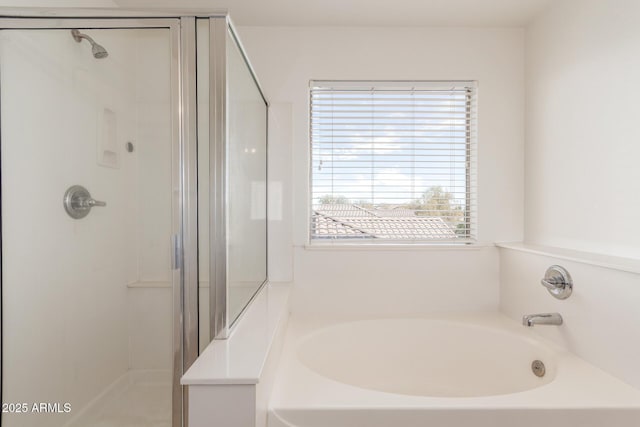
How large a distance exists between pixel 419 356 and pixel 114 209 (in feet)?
5.54

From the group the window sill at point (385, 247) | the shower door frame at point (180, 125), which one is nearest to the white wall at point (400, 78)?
the window sill at point (385, 247)

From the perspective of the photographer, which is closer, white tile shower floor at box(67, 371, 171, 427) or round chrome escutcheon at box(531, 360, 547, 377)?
white tile shower floor at box(67, 371, 171, 427)

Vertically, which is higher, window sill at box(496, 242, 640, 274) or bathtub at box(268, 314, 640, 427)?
window sill at box(496, 242, 640, 274)

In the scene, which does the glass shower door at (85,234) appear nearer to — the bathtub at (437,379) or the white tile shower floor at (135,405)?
the white tile shower floor at (135,405)

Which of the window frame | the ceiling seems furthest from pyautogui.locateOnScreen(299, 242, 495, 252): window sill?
the ceiling

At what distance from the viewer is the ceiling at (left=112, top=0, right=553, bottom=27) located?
178cm

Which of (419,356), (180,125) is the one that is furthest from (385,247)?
(180,125)

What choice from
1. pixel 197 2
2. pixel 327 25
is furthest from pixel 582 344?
pixel 197 2

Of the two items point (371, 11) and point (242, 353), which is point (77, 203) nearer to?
point (242, 353)

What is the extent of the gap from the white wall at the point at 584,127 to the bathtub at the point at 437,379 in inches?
22.4

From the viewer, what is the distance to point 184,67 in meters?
1.15

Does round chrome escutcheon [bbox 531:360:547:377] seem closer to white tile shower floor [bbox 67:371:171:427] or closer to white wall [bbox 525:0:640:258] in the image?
white wall [bbox 525:0:640:258]

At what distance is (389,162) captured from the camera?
2.05 m

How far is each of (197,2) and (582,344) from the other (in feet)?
8.10
